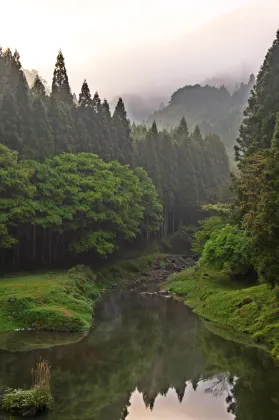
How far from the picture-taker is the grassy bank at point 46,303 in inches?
1104

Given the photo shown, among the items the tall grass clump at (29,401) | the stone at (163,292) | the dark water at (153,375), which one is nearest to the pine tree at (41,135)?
the stone at (163,292)

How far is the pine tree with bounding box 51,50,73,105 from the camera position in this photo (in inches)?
2709

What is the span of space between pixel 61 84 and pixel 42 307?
1929 inches

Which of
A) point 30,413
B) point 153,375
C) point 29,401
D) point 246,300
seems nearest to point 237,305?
point 246,300

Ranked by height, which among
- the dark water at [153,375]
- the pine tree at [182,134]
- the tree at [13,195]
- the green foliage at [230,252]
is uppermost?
the pine tree at [182,134]

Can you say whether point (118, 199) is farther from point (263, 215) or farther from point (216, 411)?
point (216, 411)

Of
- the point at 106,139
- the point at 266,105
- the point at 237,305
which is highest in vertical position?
the point at 106,139

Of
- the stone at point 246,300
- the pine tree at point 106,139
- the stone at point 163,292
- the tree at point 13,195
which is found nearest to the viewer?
the stone at point 246,300

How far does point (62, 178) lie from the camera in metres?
48.7

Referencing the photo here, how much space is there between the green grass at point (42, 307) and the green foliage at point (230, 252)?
12.2m

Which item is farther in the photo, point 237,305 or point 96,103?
point 96,103

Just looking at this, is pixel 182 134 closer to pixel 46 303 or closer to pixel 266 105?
pixel 266 105

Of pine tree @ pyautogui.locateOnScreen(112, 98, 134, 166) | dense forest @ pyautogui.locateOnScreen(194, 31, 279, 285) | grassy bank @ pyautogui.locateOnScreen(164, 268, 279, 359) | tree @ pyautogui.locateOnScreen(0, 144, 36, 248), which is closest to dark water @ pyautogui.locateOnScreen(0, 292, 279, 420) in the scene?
grassy bank @ pyautogui.locateOnScreen(164, 268, 279, 359)

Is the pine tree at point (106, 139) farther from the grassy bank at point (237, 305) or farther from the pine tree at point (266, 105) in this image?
the grassy bank at point (237, 305)
